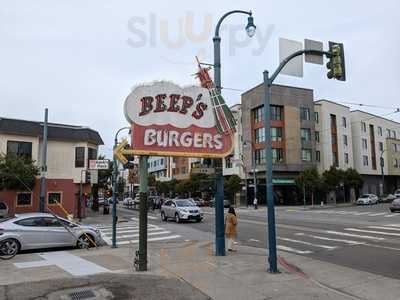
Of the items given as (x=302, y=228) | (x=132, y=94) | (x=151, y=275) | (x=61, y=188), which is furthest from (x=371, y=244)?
(x=61, y=188)

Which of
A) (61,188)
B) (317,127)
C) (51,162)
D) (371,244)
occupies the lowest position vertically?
(371,244)

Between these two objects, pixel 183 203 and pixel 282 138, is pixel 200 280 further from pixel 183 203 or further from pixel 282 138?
pixel 282 138

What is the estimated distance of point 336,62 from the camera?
11195 mm

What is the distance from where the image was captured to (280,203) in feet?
199

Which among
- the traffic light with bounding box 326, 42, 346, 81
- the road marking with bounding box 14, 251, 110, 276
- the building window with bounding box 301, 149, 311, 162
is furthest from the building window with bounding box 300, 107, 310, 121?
the road marking with bounding box 14, 251, 110, 276

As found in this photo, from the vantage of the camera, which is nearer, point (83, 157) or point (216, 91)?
point (216, 91)

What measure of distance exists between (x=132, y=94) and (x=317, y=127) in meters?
57.8

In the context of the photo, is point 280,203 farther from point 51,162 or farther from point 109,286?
point 109,286

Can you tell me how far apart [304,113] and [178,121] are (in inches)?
2114

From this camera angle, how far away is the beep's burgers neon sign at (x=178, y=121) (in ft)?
35.9

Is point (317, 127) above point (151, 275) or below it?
above

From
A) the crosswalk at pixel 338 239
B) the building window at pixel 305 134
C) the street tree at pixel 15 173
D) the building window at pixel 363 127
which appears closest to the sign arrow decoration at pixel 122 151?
the crosswalk at pixel 338 239

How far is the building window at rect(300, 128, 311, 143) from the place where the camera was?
61.6 m

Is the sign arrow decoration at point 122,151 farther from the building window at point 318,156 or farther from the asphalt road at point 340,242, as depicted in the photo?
the building window at point 318,156
